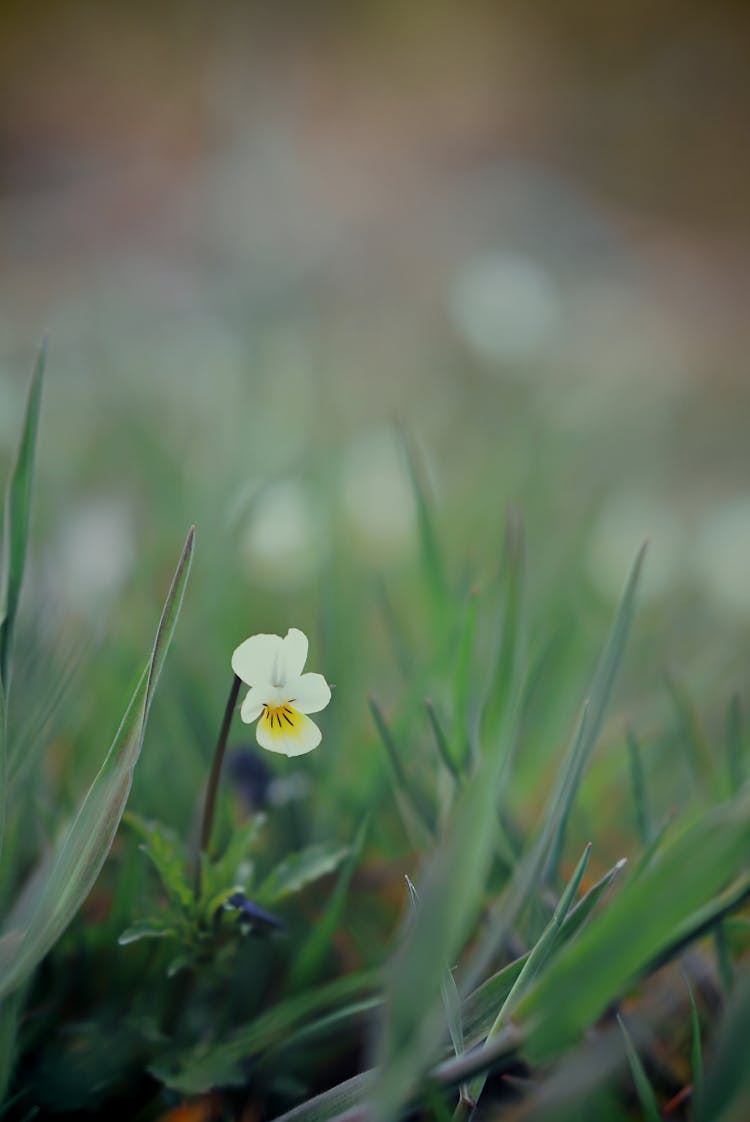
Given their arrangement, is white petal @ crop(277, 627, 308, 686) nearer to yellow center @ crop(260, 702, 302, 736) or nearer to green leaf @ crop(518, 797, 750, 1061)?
yellow center @ crop(260, 702, 302, 736)

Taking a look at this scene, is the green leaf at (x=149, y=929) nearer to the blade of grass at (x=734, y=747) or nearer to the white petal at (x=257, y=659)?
the white petal at (x=257, y=659)

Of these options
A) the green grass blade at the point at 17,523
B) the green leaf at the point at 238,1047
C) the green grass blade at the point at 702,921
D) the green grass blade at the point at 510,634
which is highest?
the green grass blade at the point at 17,523

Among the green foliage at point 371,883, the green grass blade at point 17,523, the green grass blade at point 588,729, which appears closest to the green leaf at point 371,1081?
the green foliage at point 371,883

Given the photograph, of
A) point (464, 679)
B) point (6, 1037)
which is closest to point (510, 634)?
point (464, 679)

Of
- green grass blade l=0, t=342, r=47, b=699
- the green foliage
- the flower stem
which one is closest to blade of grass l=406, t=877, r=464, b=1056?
the green foliage

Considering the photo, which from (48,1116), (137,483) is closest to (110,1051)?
(48,1116)

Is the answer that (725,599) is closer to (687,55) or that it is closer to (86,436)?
(86,436)
